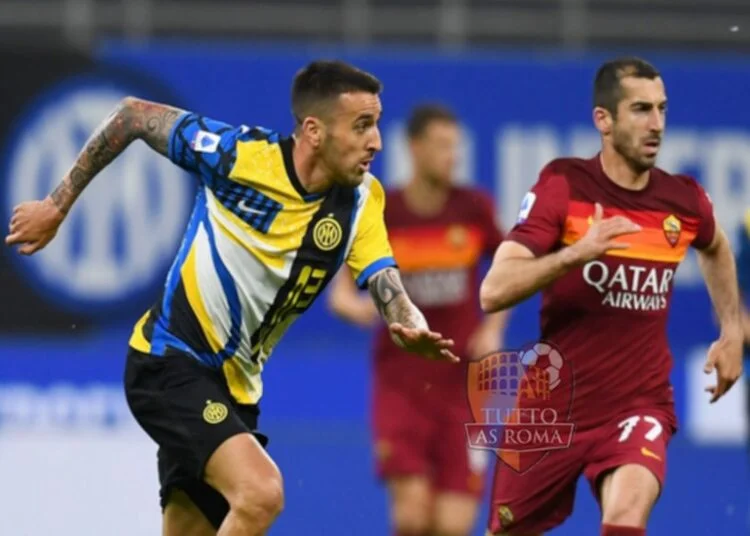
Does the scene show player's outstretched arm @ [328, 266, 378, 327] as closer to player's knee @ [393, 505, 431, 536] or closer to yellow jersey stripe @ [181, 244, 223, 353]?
player's knee @ [393, 505, 431, 536]

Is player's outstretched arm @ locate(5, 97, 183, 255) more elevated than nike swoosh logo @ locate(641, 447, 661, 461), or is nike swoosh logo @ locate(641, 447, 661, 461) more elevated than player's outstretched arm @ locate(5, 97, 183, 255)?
player's outstretched arm @ locate(5, 97, 183, 255)

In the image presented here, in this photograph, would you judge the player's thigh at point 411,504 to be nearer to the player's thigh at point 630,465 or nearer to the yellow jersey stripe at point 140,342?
the player's thigh at point 630,465

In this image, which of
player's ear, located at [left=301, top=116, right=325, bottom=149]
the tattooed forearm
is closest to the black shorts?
the tattooed forearm

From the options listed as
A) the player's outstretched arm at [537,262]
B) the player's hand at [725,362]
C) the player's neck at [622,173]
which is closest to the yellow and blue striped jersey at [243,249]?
the player's outstretched arm at [537,262]

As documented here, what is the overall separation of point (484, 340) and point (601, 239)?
132 inches

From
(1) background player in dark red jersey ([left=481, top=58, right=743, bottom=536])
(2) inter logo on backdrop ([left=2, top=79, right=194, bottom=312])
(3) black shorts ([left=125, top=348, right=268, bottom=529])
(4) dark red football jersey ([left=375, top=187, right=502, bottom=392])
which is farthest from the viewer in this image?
(2) inter logo on backdrop ([left=2, top=79, right=194, bottom=312])

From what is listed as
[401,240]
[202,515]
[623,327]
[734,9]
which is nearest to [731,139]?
[734,9]

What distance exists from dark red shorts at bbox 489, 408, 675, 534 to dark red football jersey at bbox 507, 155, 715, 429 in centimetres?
8

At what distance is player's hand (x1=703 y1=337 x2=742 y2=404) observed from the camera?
788 cm

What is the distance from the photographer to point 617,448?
750 centimetres

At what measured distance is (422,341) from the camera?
22.6 ft

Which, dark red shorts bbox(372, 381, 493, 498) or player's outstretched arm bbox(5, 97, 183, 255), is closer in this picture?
player's outstretched arm bbox(5, 97, 183, 255)

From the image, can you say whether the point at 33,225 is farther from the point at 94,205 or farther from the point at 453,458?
the point at 94,205

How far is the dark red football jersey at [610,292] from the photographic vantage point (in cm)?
767
